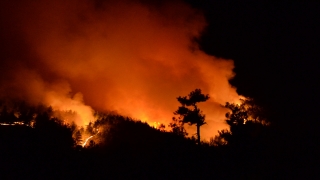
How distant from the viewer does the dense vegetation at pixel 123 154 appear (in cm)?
1334

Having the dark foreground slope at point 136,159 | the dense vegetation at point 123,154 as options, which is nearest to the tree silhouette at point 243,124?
the dense vegetation at point 123,154

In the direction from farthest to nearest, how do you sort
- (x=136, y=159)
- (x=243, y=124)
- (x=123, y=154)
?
(x=243, y=124)
(x=123, y=154)
(x=136, y=159)

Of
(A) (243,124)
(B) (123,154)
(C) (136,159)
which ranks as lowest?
(C) (136,159)

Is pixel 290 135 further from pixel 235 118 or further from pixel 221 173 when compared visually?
pixel 221 173

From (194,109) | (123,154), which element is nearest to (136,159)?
(123,154)

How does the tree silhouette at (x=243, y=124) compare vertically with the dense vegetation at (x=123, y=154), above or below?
above

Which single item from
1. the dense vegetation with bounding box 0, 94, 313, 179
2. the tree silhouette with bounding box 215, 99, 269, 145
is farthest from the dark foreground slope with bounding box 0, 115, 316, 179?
the tree silhouette with bounding box 215, 99, 269, 145

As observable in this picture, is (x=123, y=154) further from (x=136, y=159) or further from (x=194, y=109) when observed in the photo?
(x=194, y=109)

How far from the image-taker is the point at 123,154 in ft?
53.4

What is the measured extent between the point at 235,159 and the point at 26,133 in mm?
10005

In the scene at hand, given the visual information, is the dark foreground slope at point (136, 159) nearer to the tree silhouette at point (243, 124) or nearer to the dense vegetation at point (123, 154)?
the dense vegetation at point (123, 154)

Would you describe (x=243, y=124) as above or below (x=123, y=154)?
above

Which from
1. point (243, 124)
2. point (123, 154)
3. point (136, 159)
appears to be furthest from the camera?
point (243, 124)

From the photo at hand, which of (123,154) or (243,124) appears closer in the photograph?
(123,154)
